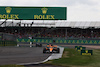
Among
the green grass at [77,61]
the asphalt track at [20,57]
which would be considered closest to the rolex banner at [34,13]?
the asphalt track at [20,57]

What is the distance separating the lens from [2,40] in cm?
3675

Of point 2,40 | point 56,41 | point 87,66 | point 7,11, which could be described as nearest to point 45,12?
point 7,11

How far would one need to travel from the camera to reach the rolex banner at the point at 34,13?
42.9 metres

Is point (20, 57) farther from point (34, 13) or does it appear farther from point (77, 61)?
point (34, 13)

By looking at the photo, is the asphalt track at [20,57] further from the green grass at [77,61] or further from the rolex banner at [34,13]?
the rolex banner at [34,13]

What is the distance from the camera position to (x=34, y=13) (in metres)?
44.0

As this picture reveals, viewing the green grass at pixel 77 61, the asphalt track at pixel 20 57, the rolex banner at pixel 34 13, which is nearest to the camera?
the green grass at pixel 77 61

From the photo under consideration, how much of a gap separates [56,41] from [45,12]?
16.6 m

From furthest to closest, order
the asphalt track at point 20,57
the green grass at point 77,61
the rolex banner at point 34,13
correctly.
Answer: the rolex banner at point 34,13 → the asphalt track at point 20,57 → the green grass at point 77,61

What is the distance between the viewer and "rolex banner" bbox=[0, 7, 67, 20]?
141 ft

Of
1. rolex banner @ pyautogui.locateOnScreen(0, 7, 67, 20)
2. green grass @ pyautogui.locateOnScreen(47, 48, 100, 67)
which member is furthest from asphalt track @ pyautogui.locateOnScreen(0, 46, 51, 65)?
rolex banner @ pyautogui.locateOnScreen(0, 7, 67, 20)

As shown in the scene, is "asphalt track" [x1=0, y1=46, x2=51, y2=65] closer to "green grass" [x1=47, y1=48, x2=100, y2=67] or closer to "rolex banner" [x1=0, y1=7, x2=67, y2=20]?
"green grass" [x1=47, y1=48, x2=100, y2=67]

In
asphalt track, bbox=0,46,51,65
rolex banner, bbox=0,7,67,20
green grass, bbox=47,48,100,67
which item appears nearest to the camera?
green grass, bbox=47,48,100,67

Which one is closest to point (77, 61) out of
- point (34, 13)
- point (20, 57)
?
point (20, 57)
